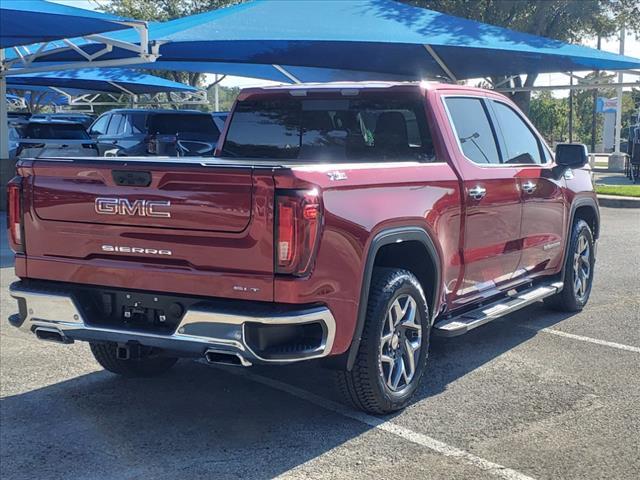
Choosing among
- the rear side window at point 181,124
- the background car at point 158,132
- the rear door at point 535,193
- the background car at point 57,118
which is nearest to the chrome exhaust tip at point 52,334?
the rear door at point 535,193

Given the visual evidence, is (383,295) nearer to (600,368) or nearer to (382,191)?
(382,191)

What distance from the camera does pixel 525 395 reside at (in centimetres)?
514

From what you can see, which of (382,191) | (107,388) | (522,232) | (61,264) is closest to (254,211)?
(382,191)

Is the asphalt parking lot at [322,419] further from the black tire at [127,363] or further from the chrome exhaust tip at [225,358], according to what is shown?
the chrome exhaust tip at [225,358]

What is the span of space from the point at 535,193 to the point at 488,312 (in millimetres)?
1240

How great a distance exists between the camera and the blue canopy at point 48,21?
37.8ft

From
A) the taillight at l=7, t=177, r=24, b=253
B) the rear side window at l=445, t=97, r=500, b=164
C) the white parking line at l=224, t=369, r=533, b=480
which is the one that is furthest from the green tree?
the taillight at l=7, t=177, r=24, b=253

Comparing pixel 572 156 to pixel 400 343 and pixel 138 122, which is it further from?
pixel 138 122

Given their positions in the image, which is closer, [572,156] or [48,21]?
[572,156]

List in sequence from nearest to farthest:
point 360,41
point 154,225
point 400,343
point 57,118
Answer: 1. point 154,225
2. point 400,343
3. point 360,41
4. point 57,118

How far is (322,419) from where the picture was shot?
479 cm

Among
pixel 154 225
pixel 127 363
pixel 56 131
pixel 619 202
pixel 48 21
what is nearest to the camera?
pixel 154 225

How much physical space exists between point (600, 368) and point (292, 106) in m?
2.90

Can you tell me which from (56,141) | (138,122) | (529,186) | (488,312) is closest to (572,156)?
(529,186)
